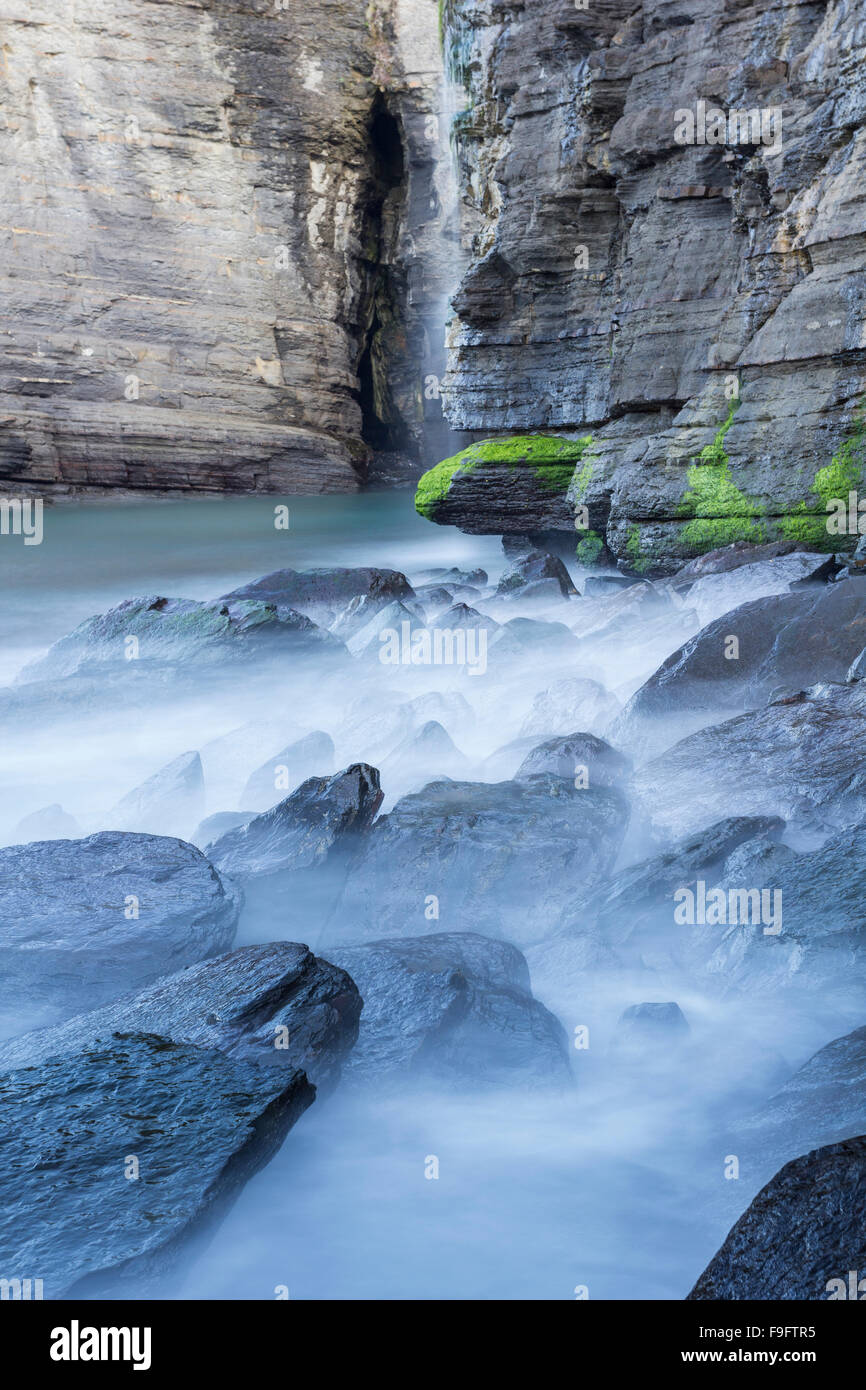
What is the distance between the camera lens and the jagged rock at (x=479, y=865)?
3.94 meters

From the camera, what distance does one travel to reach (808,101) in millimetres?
9234

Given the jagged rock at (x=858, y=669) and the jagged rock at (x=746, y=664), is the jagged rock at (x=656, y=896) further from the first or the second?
the jagged rock at (x=858, y=669)

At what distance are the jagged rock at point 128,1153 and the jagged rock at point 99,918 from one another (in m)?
0.58

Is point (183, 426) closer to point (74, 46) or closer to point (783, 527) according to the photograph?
point (74, 46)

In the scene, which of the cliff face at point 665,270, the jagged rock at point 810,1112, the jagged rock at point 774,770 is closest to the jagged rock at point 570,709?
the jagged rock at point 774,770

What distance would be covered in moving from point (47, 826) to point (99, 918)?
1.53 metres

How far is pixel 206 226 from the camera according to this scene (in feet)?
98.6

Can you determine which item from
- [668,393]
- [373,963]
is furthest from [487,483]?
[373,963]

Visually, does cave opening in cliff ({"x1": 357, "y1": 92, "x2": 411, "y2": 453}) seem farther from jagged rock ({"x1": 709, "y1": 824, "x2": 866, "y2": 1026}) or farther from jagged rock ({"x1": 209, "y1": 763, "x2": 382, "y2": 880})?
jagged rock ({"x1": 709, "y1": 824, "x2": 866, "y2": 1026})

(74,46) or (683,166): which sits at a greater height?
(74,46)
